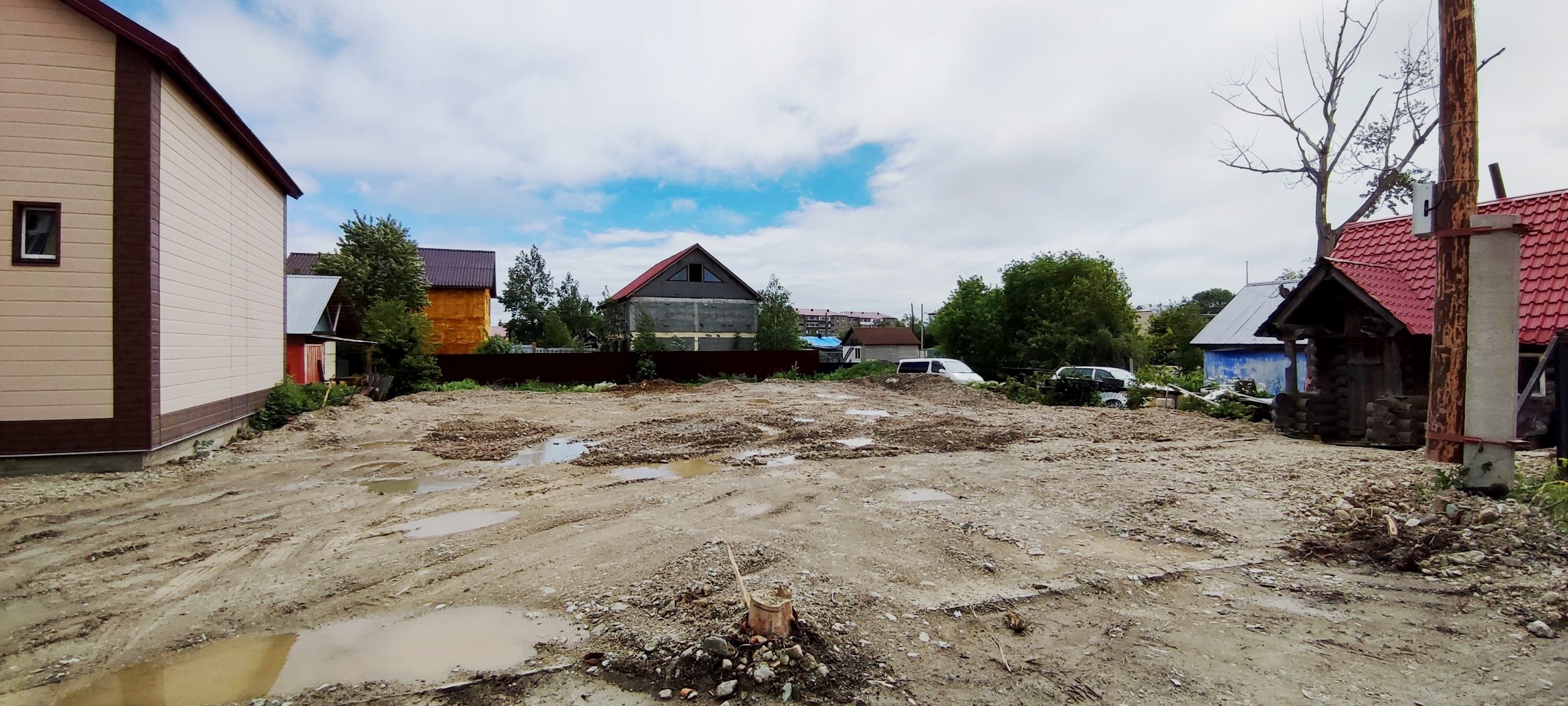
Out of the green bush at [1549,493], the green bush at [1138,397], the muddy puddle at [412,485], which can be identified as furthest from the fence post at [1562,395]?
the muddy puddle at [412,485]

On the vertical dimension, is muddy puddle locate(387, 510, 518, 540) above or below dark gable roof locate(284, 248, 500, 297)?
below

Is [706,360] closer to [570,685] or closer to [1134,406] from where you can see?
[1134,406]

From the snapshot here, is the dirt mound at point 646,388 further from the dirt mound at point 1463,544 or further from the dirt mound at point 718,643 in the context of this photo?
the dirt mound at point 1463,544

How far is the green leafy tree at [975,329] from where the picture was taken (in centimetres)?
3597

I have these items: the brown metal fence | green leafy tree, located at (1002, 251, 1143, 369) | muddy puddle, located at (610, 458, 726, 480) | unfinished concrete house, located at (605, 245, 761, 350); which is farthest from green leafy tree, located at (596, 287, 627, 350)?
muddy puddle, located at (610, 458, 726, 480)

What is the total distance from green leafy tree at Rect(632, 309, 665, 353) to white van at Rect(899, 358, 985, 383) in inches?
495

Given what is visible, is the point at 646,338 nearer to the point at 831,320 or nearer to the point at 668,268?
the point at 668,268

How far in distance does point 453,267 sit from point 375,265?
10.5 metres

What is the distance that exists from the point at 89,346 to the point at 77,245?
1350mm

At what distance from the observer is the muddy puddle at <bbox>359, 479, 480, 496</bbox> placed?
8.54 m

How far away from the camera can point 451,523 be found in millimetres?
6891

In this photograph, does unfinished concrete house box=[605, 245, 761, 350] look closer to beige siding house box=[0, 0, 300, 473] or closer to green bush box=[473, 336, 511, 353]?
green bush box=[473, 336, 511, 353]

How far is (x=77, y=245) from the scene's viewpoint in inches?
363

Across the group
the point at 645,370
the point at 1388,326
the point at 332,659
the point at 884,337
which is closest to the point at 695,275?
the point at 645,370
